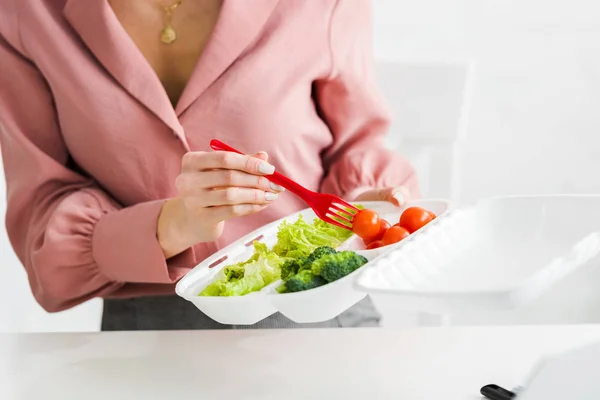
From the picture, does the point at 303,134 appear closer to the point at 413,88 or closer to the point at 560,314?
the point at 413,88

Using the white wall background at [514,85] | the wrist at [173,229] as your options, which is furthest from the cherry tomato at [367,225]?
the white wall background at [514,85]

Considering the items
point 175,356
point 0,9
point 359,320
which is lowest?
point 359,320

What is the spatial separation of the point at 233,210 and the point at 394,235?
214 millimetres

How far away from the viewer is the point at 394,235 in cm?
91

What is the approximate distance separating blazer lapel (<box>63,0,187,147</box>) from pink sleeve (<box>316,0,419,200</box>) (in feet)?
1.02

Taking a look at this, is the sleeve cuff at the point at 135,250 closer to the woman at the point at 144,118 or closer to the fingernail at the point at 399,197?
the woman at the point at 144,118

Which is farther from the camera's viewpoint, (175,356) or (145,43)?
(145,43)

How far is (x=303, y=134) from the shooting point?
4.26 feet

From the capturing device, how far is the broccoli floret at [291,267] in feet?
2.77

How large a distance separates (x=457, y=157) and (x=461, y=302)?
1.18 metres

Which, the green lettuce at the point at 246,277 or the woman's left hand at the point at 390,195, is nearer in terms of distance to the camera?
the green lettuce at the point at 246,277

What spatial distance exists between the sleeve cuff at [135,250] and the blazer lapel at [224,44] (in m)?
0.20

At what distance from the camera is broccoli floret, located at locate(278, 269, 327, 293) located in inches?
30.7

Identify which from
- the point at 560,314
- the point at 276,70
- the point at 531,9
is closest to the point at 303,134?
the point at 276,70
